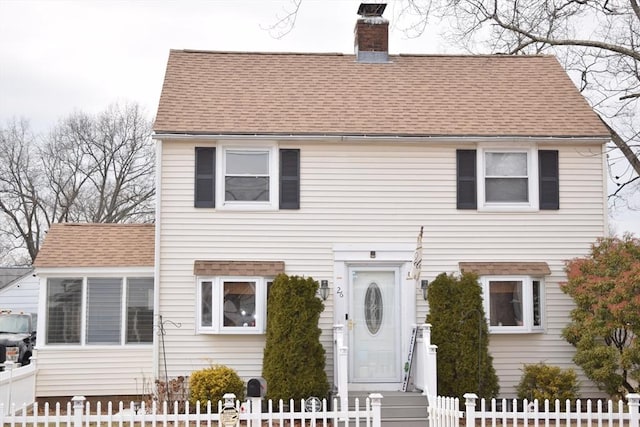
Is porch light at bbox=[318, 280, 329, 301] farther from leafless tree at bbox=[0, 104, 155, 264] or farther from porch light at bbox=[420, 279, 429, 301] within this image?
leafless tree at bbox=[0, 104, 155, 264]

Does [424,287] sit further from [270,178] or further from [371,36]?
[371,36]

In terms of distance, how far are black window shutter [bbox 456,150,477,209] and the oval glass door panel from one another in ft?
7.88

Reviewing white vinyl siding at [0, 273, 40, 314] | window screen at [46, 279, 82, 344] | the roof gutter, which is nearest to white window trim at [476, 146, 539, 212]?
the roof gutter

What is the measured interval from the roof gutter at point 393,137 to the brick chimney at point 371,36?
336 cm

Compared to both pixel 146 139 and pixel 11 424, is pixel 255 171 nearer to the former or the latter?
pixel 11 424

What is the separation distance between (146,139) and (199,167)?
28639 mm

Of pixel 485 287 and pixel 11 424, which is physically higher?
pixel 485 287

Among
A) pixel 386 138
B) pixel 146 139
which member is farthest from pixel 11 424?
pixel 146 139

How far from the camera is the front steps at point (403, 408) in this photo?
16375mm

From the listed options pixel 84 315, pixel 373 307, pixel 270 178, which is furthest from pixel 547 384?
pixel 84 315

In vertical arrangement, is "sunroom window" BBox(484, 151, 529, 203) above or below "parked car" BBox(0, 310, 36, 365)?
above

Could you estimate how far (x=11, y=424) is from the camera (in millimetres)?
12250

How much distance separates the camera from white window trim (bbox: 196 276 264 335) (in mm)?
17906

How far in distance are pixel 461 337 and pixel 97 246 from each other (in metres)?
7.78
